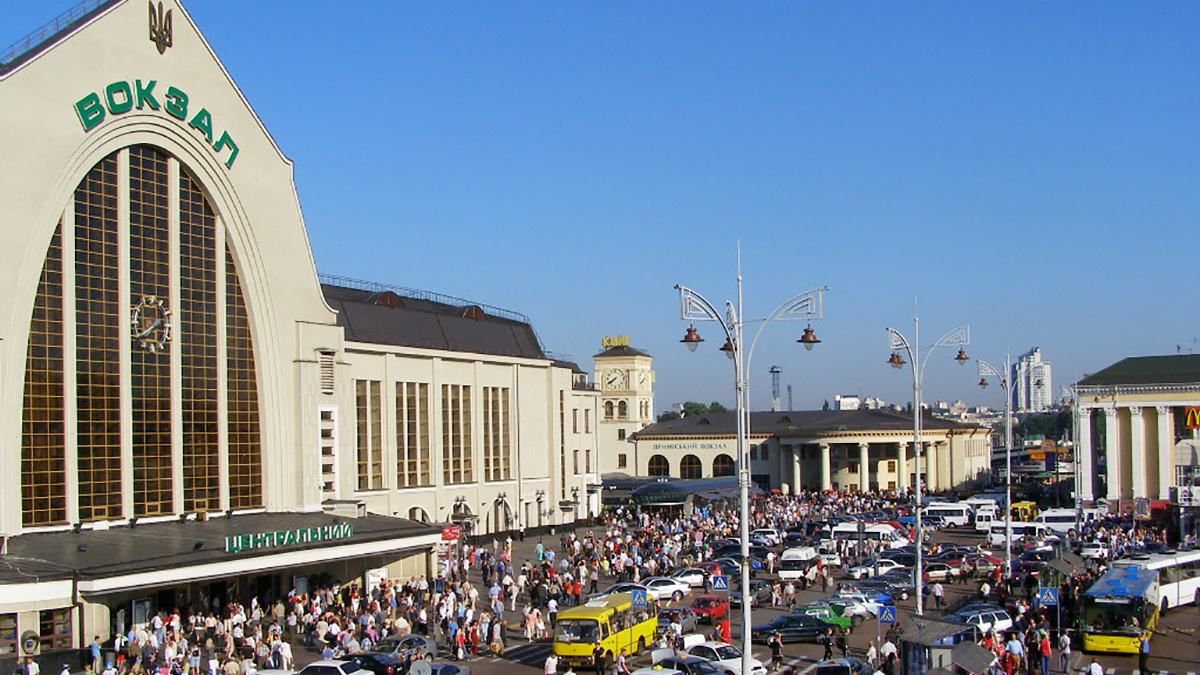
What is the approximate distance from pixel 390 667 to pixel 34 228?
60.0 ft

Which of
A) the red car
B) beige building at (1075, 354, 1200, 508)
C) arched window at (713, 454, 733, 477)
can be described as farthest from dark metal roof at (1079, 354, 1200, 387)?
the red car

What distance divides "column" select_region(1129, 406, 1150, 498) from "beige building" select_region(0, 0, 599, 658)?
55.8 m

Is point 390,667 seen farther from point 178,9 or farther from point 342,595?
point 178,9

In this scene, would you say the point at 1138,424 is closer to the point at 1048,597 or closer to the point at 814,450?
the point at 814,450

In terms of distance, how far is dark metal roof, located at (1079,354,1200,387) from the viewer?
88.3 meters

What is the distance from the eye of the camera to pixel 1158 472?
87.9m

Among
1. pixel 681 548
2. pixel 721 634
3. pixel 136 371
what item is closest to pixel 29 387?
pixel 136 371

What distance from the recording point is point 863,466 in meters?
109

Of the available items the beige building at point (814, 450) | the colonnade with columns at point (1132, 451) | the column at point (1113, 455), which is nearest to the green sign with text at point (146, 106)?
the colonnade with columns at point (1132, 451)

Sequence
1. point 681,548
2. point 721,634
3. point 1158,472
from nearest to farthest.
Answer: point 721,634
point 681,548
point 1158,472

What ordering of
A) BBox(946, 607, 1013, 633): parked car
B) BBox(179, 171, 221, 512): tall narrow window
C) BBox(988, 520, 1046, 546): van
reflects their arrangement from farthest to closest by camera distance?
BBox(988, 520, 1046, 546): van < BBox(179, 171, 221, 512): tall narrow window < BBox(946, 607, 1013, 633): parked car

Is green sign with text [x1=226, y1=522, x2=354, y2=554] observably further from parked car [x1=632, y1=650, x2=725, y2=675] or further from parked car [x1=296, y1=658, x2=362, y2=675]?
parked car [x1=632, y1=650, x2=725, y2=675]

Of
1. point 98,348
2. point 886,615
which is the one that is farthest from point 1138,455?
point 98,348

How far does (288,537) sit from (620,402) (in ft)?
253
